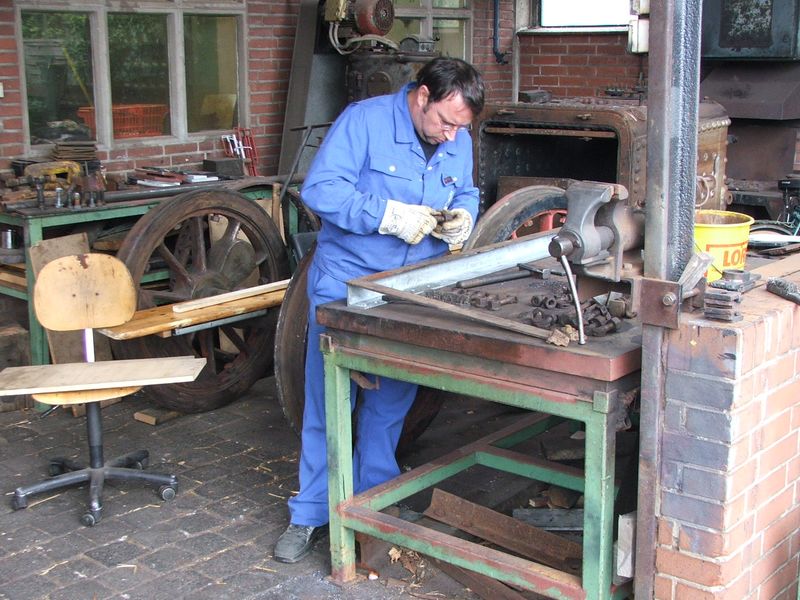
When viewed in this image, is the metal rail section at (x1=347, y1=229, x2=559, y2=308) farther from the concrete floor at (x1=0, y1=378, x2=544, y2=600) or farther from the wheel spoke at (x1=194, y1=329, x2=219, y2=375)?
the wheel spoke at (x1=194, y1=329, x2=219, y2=375)

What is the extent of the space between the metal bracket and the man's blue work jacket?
44.4 inches

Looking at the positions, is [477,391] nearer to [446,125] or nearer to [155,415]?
[446,125]

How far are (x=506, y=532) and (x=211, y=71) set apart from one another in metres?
4.22

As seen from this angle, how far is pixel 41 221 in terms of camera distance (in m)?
5.05

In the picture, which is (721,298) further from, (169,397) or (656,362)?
(169,397)

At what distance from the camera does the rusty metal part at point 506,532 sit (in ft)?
11.2

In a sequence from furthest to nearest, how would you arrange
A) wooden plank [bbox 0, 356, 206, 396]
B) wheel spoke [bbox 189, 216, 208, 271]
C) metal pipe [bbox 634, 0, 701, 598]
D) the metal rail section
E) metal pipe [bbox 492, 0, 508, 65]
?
metal pipe [bbox 492, 0, 508, 65]
wheel spoke [bbox 189, 216, 208, 271]
wooden plank [bbox 0, 356, 206, 396]
the metal rail section
metal pipe [bbox 634, 0, 701, 598]

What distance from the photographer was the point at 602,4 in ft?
28.8

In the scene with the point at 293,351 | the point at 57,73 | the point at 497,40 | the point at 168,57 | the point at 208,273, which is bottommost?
the point at 293,351

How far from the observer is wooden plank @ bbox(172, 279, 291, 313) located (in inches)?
196

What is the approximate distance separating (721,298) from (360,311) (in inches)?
42.8

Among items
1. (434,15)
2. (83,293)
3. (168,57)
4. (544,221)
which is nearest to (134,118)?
(168,57)

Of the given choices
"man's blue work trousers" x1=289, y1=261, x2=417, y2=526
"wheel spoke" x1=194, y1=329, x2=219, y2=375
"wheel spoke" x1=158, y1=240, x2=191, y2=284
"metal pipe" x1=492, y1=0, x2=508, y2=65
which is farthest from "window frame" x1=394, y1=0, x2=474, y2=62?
"man's blue work trousers" x1=289, y1=261, x2=417, y2=526

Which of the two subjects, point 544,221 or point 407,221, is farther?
point 544,221
